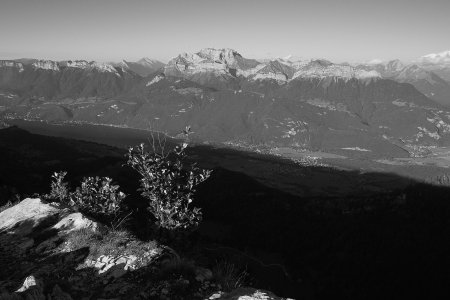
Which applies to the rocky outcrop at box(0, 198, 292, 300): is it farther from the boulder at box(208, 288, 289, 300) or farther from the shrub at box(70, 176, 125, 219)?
the shrub at box(70, 176, 125, 219)

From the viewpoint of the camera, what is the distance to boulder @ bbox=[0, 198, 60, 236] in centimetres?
2788

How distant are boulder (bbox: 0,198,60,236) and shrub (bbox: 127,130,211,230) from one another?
7702mm

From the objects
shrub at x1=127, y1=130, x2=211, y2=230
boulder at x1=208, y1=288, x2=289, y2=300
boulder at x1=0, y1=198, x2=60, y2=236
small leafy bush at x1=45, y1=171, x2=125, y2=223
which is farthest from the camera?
small leafy bush at x1=45, y1=171, x2=125, y2=223

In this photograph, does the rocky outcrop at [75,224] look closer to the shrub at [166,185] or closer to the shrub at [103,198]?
the shrub at [166,185]

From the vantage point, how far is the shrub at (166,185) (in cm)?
2725

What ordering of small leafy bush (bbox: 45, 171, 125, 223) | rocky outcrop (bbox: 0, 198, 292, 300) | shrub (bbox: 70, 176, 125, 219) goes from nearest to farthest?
rocky outcrop (bbox: 0, 198, 292, 300)
shrub (bbox: 70, 176, 125, 219)
small leafy bush (bbox: 45, 171, 125, 223)

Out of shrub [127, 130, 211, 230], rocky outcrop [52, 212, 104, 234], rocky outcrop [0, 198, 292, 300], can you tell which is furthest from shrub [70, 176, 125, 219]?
rocky outcrop [0, 198, 292, 300]

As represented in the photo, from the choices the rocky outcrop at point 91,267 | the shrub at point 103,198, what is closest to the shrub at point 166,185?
the shrub at point 103,198

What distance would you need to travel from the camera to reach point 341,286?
534 feet

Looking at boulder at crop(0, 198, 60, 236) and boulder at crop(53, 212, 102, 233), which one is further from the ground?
boulder at crop(53, 212, 102, 233)

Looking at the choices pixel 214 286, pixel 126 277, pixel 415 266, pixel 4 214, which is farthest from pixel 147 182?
pixel 415 266

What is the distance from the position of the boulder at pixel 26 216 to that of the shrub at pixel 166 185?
7702 mm

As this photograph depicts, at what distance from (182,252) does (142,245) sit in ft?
13.1

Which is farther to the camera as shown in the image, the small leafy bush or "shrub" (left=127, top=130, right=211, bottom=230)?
the small leafy bush
